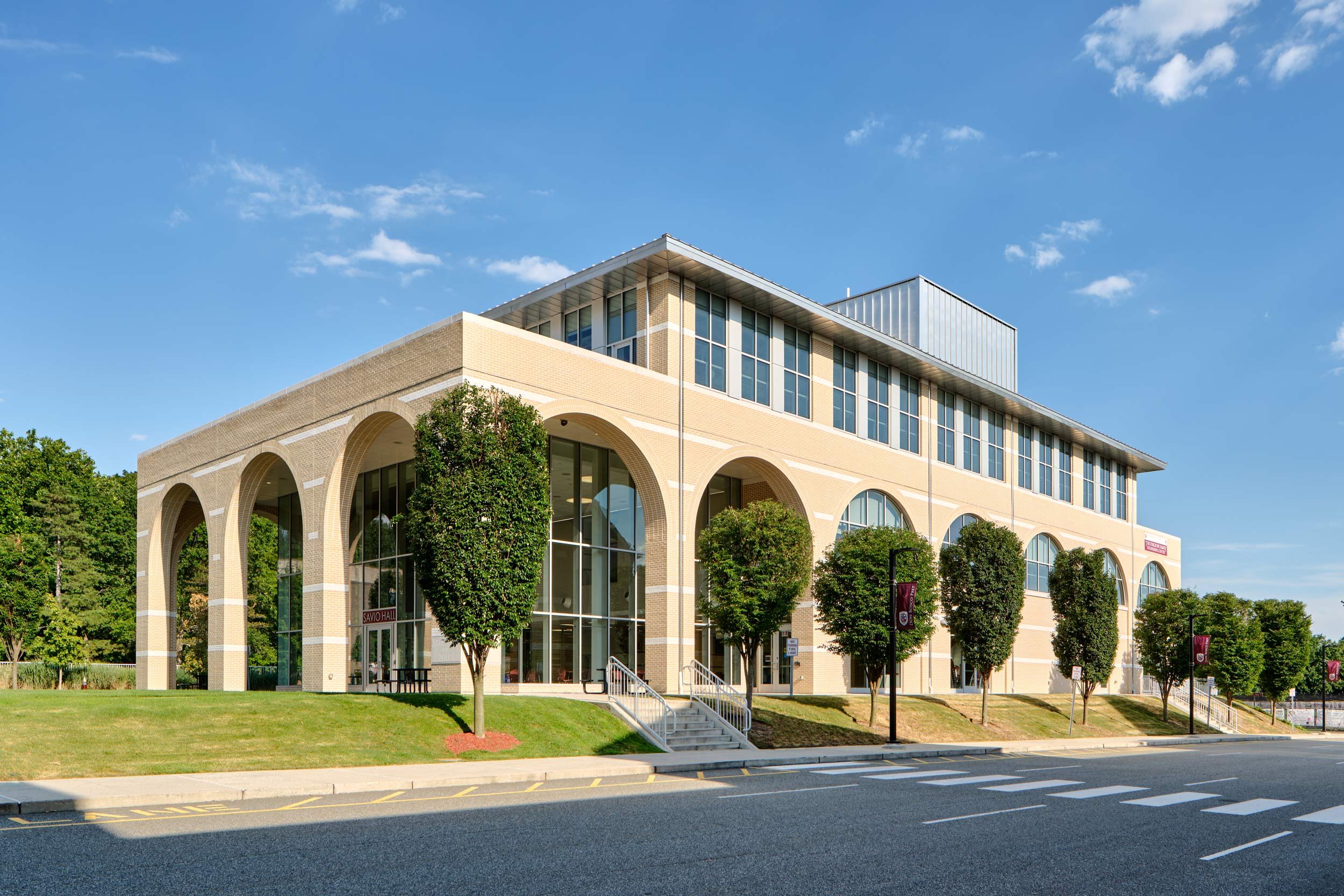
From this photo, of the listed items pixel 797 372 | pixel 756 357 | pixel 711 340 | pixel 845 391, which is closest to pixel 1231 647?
pixel 845 391

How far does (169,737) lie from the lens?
20031 millimetres

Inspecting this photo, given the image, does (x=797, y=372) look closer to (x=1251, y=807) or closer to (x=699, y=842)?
(x=1251, y=807)

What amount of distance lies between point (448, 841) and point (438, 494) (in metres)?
11.9

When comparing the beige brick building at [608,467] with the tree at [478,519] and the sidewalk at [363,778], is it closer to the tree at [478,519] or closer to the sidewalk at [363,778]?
the tree at [478,519]

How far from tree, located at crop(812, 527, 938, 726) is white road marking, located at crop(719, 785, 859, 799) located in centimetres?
1308

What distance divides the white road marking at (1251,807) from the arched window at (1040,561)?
118ft

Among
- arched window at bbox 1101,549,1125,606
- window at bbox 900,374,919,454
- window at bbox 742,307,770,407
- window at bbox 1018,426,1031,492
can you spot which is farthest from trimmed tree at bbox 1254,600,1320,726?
window at bbox 742,307,770,407

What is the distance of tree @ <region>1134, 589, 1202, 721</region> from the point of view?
5150cm

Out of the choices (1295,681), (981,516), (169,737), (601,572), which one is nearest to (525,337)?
(601,572)

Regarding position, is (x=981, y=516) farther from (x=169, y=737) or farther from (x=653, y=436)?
(x=169, y=737)

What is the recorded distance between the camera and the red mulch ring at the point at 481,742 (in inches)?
867

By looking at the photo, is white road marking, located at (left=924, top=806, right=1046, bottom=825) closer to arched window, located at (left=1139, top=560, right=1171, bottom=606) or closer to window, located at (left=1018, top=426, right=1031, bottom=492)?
window, located at (left=1018, top=426, right=1031, bottom=492)

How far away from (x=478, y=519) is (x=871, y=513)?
23.0 metres

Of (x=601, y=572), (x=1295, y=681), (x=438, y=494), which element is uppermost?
(x=438, y=494)
